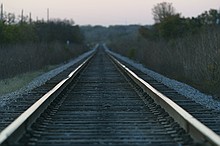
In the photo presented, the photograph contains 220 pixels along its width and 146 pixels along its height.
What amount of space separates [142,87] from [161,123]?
5946 millimetres

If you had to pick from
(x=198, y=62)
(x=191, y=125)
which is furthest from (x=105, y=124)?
(x=198, y=62)

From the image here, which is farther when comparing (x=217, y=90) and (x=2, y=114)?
(x=217, y=90)

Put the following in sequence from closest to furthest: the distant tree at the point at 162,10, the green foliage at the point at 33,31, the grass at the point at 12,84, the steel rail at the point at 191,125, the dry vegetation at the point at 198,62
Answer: the steel rail at the point at 191,125
the grass at the point at 12,84
the dry vegetation at the point at 198,62
the green foliage at the point at 33,31
the distant tree at the point at 162,10

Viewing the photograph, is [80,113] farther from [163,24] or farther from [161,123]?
[163,24]

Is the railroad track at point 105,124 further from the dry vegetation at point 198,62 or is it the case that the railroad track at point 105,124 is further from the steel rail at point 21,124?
the dry vegetation at point 198,62

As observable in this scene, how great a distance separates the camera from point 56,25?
87.6m

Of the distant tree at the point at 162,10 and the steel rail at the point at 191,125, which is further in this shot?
the distant tree at the point at 162,10

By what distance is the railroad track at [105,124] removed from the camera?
Result: 688cm

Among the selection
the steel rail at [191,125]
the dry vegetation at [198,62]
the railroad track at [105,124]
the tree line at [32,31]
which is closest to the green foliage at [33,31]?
the tree line at [32,31]

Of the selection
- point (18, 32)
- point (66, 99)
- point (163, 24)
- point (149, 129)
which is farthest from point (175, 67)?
point (163, 24)

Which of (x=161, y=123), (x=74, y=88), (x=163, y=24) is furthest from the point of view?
(x=163, y=24)

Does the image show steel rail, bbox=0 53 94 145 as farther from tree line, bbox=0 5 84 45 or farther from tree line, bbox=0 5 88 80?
tree line, bbox=0 5 84 45

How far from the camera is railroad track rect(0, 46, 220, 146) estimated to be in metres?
6.88

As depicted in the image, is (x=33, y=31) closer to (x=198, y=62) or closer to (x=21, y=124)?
(x=198, y=62)
